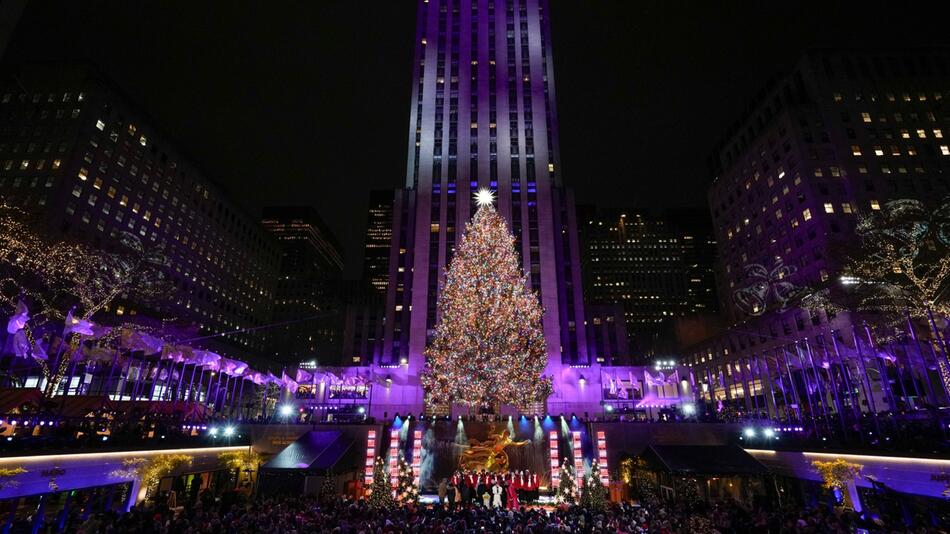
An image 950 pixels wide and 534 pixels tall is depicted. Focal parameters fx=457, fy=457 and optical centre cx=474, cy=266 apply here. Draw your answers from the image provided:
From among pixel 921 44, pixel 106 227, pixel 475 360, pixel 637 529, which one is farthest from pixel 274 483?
pixel 921 44

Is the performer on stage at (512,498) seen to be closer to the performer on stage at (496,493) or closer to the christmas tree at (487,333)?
the performer on stage at (496,493)

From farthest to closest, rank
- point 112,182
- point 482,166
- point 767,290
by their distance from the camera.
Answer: point 112,182 → point 767,290 → point 482,166

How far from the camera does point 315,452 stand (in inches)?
1077

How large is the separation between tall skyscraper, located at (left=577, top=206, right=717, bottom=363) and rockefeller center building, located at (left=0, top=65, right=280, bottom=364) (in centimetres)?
10067

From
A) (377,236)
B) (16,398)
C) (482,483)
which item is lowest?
(482,483)

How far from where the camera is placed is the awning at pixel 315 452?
83.9 feet

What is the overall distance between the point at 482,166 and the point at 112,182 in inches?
2017

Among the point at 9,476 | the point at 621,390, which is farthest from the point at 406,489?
the point at 621,390

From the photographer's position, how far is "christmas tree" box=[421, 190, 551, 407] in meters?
31.5

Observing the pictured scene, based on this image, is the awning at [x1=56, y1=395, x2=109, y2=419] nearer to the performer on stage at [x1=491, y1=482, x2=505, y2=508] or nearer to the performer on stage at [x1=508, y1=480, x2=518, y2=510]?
the performer on stage at [x1=491, y1=482, x2=505, y2=508]

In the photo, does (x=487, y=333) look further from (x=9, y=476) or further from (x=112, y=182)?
(x=112, y=182)

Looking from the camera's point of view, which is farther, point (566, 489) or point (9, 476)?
point (566, 489)

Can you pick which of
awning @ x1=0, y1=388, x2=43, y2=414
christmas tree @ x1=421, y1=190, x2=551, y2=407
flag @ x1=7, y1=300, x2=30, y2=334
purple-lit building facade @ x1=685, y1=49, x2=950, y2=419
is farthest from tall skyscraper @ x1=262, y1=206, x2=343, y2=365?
purple-lit building facade @ x1=685, y1=49, x2=950, y2=419

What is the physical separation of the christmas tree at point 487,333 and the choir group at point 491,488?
5938 millimetres
